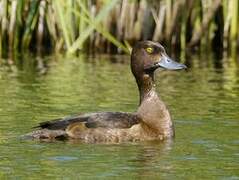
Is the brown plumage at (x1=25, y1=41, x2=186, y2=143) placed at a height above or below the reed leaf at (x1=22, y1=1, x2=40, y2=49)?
below

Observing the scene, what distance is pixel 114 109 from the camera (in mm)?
10883

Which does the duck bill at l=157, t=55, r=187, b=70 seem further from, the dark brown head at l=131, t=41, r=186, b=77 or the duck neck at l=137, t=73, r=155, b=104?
the duck neck at l=137, t=73, r=155, b=104

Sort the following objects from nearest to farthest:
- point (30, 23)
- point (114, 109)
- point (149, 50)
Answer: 1. point (149, 50)
2. point (114, 109)
3. point (30, 23)

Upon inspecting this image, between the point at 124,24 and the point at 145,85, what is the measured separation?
21.1 ft

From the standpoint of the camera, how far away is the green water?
301 inches

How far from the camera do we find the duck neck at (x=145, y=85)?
31.8 ft

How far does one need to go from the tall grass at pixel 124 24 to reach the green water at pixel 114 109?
1.58 ft

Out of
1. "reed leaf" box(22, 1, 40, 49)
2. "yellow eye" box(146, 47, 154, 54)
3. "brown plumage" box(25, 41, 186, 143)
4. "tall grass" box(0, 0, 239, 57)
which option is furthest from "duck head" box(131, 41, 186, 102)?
"reed leaf" box(22, 1, 40, 49)

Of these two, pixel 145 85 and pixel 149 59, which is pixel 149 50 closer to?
pixel 149 59

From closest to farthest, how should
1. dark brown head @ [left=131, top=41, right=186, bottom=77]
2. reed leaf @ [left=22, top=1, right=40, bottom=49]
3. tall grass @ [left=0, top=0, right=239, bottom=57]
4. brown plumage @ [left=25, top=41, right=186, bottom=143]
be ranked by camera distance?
brown plumage @ [left=25, top=41, right=186, bottom=143]
dark brown head @ [left=131, top=41, right=186, bottom=77]
reed leaf @ [left=22, top=1, right=40, bottom=49]
tall grass @ [left=0, top=0, right=239, bottom=57]

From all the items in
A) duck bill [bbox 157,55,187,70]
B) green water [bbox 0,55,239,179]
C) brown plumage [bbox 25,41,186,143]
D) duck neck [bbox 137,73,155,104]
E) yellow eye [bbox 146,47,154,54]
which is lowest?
green water [bbox 0,55,239,179]

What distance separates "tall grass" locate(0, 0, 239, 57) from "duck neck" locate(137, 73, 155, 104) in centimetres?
532

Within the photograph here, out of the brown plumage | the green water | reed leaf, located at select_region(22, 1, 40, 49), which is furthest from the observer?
reed leaf, located at select_region(22, 1, 40, 49)

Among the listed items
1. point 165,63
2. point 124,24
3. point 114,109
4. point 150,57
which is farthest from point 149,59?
point 124,24
